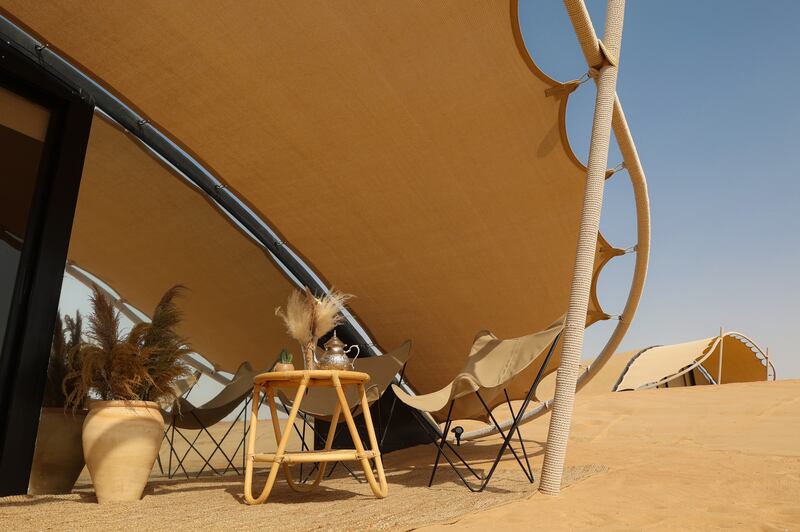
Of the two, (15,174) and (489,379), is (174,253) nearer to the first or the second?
(15,174)

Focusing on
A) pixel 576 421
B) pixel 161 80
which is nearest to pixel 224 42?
pixel 161 80

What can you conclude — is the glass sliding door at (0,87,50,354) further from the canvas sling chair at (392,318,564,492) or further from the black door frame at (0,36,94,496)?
the canvas sling chair at (392,318,564,492)

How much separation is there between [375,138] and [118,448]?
6.58 ft

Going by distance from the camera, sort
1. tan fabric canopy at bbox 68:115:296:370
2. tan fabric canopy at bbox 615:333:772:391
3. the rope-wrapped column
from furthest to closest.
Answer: tan fabric canopy at bbox 615:333:772:391 < tan fabric canopy at bbox 68:115:296:370 < the rope-wrapped column

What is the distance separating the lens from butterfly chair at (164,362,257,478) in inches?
160

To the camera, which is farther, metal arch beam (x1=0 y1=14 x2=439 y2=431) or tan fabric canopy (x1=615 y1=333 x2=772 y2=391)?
tan fabric canopy (x1=615 y1=333 x2=772 y2=391)

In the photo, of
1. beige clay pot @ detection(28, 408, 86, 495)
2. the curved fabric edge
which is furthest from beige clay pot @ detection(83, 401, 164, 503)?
the curved fabric edge

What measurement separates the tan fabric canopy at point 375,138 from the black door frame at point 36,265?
341 mm

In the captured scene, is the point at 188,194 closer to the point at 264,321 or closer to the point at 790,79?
the point at 264,321

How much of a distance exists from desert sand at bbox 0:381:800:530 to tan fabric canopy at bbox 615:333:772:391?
29.7ft

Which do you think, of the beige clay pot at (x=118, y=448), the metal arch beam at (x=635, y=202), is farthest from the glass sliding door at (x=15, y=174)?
the metal arch beam at (x=635, y=202)

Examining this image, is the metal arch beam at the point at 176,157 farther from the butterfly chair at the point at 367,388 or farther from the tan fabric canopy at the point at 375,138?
the butterfly chair at the point at 367,388

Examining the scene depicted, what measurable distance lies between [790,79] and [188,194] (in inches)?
297

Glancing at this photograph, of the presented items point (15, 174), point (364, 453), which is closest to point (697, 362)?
point (364, 453)
